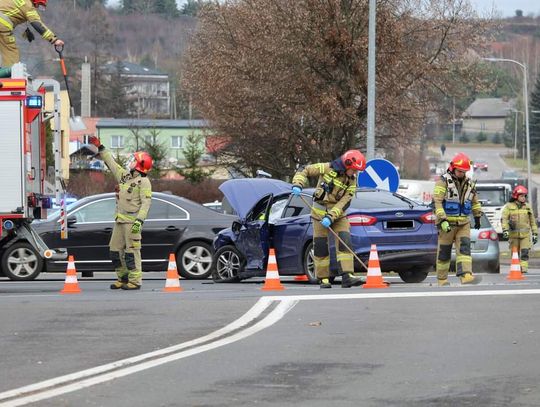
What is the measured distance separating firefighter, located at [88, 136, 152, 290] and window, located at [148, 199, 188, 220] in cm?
431

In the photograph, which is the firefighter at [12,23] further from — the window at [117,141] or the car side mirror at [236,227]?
the window at [117,141]

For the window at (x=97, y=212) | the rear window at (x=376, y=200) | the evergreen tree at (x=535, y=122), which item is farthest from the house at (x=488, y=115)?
the rear window at (x=376, y=200)

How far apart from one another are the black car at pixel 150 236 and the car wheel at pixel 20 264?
113 millimetres

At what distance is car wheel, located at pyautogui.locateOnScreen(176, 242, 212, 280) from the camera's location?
20.8 meters

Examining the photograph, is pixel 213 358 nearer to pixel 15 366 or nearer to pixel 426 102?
pixel 15 366

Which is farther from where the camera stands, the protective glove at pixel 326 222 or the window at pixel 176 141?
the window at pixel 176 141

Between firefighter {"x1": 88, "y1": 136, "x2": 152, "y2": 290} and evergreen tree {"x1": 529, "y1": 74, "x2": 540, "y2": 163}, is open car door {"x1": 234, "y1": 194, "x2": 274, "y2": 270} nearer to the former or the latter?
firefighter {"x1": 88, "y1": 136, "x2": 152, "y2": 290}

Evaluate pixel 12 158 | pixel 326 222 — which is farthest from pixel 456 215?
pixel 12 158

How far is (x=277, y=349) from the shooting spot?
9773 millimetres

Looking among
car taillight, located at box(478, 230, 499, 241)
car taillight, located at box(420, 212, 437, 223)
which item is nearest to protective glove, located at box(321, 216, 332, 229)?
car taillight, located at box(420, 212, 437, 223)

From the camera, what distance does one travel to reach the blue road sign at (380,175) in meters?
23.6

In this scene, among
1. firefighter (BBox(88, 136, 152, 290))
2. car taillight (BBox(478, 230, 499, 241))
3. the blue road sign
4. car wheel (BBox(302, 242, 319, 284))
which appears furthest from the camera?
the blue road sign

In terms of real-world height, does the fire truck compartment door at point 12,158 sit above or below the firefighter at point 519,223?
above

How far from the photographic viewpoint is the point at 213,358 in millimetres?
9352
